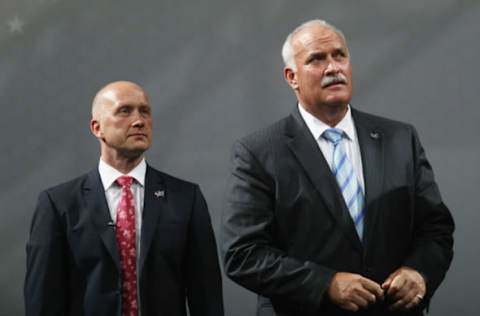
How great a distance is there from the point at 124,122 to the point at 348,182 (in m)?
0.88

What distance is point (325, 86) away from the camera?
8.31 feet

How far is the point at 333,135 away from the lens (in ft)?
8.39

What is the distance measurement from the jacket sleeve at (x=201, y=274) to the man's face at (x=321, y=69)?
0.65 metres

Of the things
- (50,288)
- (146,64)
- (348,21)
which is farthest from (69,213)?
(348,21)

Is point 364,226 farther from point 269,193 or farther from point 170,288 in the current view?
point 170,288

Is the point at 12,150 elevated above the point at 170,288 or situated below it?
above

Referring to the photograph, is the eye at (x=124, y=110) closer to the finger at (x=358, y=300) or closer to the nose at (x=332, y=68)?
the nose at (x=332, y=68)

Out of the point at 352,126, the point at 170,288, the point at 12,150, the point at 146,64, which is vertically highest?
the point at 146,64

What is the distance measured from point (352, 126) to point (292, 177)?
0.29 m

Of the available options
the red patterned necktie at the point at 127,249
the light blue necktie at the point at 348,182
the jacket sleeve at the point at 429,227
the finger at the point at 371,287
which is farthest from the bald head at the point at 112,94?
the finger at the point at 371,287

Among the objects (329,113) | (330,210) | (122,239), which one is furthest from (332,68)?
(122,239)

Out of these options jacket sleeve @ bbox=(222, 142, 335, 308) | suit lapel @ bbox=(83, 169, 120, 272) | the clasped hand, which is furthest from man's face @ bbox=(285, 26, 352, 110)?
suit lapel @ bbox=(83, 169, 120, 272)

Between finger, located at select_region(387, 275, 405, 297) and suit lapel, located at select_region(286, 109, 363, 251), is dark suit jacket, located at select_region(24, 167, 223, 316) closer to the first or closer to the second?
suit lapel, located at select_region(286, 109, 363, 251)

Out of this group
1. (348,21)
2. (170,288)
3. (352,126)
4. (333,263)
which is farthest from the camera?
(348,21)
